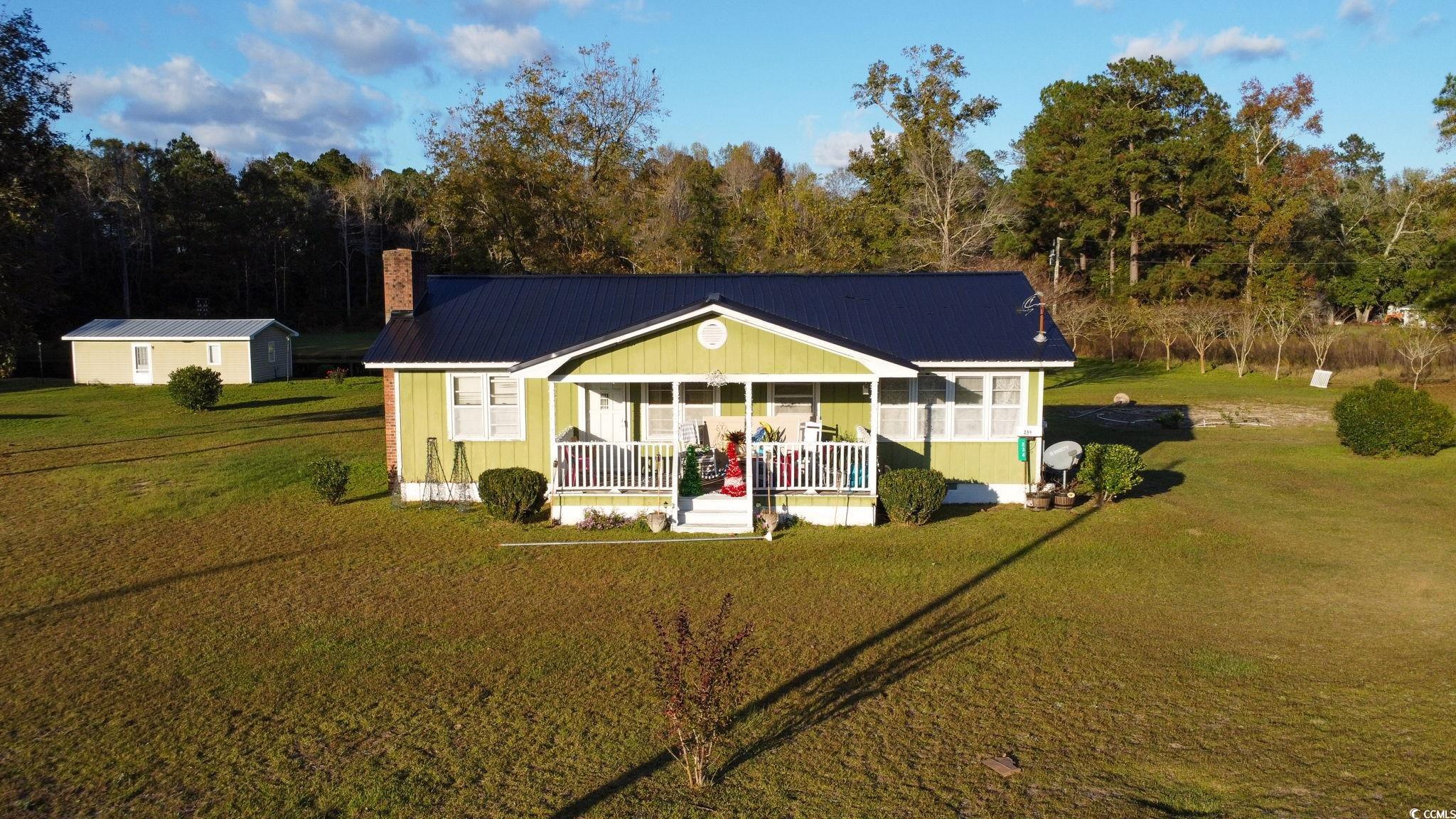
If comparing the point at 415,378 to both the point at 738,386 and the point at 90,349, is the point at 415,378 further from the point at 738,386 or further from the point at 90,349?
the point at 90,349

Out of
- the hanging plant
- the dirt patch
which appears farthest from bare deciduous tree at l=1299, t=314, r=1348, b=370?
the hanging plant

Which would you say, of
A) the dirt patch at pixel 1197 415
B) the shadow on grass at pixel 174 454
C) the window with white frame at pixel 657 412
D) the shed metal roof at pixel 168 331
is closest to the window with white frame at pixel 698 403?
the window with white frame at pixel 657 412

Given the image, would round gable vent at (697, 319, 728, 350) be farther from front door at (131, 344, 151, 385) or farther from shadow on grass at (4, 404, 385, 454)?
front door at (131, 344, 151, 385)

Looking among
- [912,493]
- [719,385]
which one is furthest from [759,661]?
[719,385]

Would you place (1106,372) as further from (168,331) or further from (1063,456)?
(168,331)

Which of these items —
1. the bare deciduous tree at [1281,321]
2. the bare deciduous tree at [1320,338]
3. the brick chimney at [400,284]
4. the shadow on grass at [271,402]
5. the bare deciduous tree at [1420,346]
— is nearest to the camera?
the brick chimney at [400,284]

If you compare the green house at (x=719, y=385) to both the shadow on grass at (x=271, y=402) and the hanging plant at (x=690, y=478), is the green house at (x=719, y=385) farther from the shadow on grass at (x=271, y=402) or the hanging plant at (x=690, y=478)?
the shadow on grass at (x=271, y=402)
